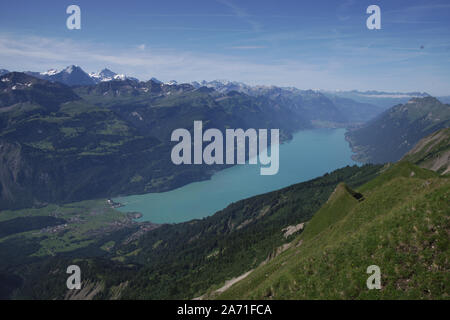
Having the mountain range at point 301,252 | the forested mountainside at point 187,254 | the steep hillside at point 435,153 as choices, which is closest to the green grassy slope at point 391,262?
the mountain range at point 301,252

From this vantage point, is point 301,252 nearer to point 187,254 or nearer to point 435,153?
point 187,254

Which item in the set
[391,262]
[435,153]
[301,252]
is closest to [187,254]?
[301,252]

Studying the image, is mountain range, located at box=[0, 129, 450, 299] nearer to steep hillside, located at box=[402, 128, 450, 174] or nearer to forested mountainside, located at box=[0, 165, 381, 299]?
forested mountainside, located at box=[0, 165, 381, 299]

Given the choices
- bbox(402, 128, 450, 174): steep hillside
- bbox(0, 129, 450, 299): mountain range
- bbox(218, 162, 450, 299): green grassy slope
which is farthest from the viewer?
bbox(402, 128, 450, 174): steep hillside

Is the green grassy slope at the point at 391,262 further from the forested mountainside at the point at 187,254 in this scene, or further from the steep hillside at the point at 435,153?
the steep hillside at the point at 435,153

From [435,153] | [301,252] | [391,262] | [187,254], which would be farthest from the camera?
[187,254]

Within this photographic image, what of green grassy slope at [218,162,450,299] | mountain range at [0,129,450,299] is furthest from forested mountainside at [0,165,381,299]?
green grassy slope at [218,162,450,299]
